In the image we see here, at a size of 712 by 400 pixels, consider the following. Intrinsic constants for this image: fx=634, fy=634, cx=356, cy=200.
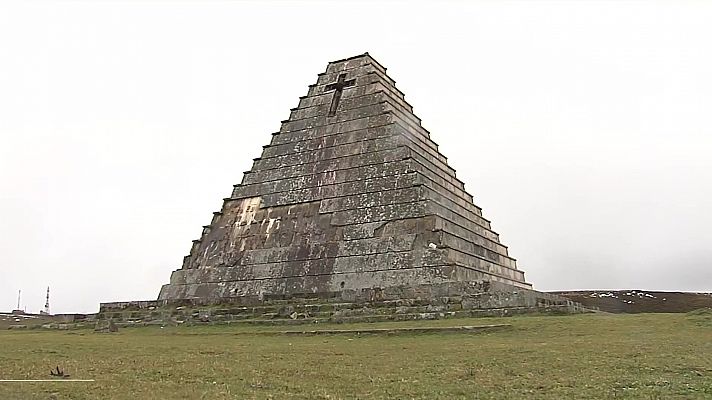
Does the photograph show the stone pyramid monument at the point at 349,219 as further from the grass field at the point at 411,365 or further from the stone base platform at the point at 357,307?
the grass field at the point at 411,365

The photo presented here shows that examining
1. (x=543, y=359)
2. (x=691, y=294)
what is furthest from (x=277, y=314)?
(x=691, y=294)

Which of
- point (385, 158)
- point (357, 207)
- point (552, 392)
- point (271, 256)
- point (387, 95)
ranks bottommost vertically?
point (552, 392)

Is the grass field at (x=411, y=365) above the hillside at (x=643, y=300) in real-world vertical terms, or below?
below

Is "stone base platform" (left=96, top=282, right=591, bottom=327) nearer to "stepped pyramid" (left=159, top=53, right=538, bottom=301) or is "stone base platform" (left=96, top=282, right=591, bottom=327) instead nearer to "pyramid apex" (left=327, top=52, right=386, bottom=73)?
"stepped pyramid" (left=159, top=53, right=538, bottom=301)

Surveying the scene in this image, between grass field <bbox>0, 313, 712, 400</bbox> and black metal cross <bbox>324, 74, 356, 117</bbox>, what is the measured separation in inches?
615

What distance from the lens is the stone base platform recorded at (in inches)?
706

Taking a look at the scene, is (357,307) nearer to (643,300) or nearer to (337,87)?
(337,87)

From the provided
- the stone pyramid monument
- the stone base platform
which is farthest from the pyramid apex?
the stone base platform

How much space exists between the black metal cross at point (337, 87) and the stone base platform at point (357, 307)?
10.2 metres

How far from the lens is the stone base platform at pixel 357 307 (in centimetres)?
1794

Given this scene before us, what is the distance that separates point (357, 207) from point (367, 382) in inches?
655

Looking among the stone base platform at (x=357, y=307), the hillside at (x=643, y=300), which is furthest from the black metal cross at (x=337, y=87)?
the hillside at (x=643, y=300)

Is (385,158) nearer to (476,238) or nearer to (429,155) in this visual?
(429,155)

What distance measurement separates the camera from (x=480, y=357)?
10.6 metres
